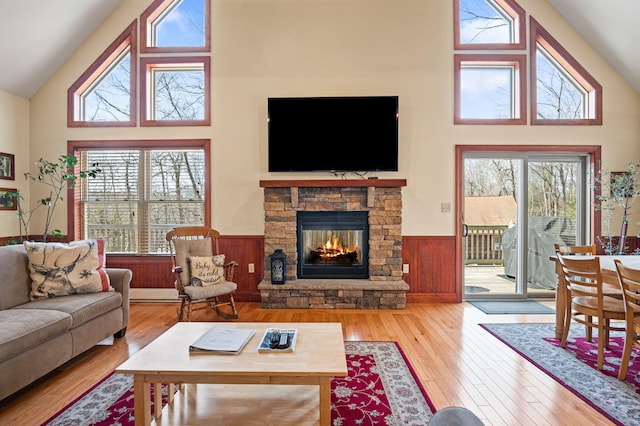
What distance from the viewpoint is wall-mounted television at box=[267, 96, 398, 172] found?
419 cm

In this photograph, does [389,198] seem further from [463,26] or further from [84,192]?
[84,192]

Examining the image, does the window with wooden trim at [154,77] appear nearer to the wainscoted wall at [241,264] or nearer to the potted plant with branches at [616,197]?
the wainscoted wall at [241,264]

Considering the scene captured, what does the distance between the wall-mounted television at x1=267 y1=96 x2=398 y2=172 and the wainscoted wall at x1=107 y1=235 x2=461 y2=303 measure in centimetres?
115

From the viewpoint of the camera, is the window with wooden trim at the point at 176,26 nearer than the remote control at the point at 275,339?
No

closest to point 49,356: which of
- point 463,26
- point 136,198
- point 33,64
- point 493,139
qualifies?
point 136,198

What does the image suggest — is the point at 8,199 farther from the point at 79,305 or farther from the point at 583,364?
the point at 583,364

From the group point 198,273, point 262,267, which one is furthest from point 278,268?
point 198,273

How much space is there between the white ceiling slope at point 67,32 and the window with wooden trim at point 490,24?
0.50 metres

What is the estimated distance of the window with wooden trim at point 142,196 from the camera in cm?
448

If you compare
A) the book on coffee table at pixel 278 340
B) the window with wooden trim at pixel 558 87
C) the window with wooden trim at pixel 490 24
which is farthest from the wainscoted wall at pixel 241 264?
the window with wooden trim at pixel 558 87

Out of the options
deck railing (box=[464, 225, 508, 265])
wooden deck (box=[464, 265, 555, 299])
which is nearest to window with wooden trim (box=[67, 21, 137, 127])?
deck railing (box=[464, 225, 508, 265])

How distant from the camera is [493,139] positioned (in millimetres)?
4348

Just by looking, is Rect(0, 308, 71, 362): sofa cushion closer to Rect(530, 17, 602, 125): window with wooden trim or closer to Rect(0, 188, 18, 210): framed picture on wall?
Rect(0, 188, 18, 210): framed picture on wall

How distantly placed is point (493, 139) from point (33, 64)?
19.7 ft
